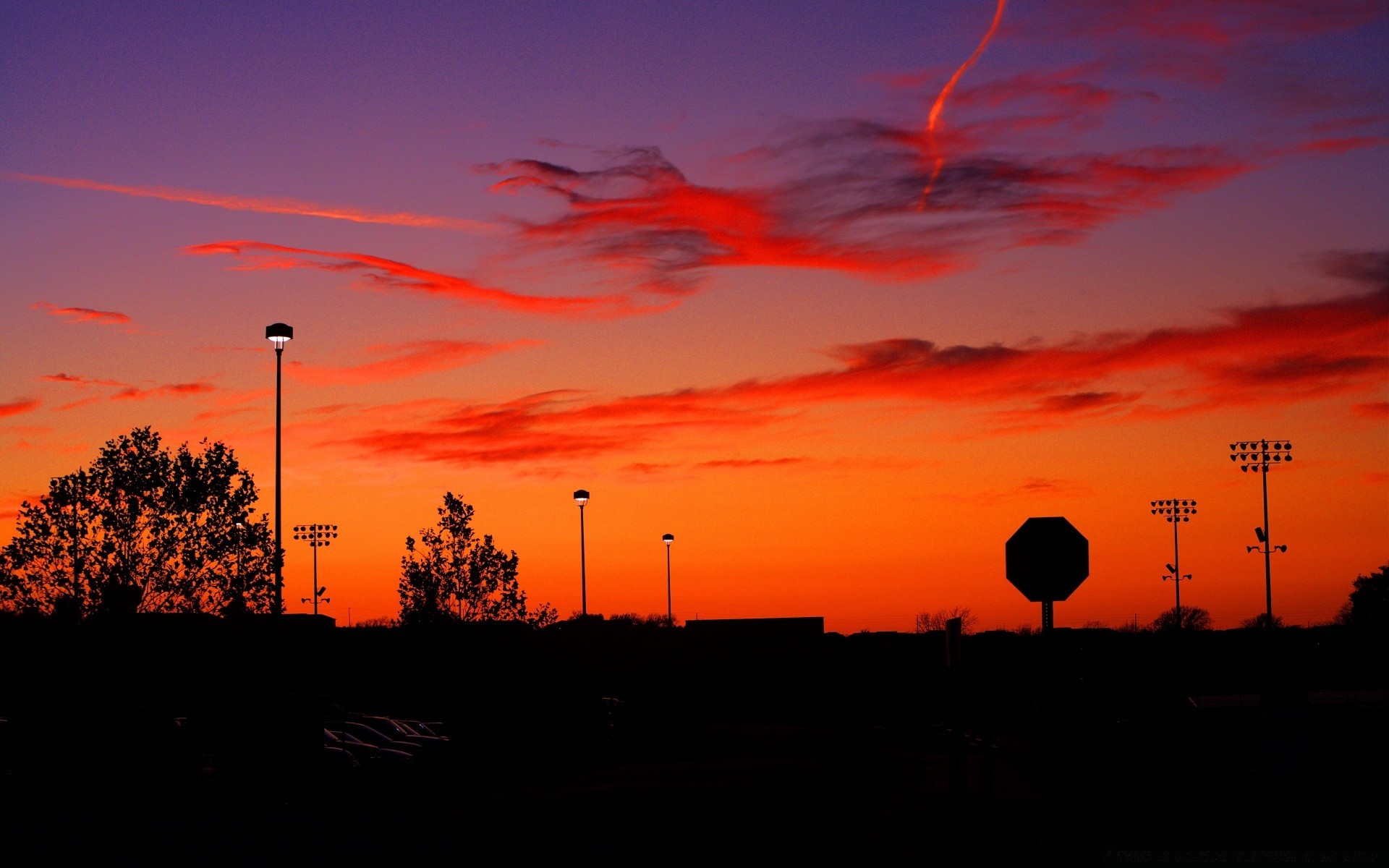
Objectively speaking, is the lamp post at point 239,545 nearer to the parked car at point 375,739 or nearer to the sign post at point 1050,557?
the parked car at point 375,739

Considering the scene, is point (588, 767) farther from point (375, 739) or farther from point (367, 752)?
point (367, 752)

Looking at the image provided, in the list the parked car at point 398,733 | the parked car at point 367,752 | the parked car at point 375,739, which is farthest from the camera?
the parked car at point 398,733

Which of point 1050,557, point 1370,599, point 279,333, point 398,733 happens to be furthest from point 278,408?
point 1370,599

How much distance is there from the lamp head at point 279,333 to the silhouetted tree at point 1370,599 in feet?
425

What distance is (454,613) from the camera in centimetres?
6253

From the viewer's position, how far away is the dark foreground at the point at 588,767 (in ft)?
53.8

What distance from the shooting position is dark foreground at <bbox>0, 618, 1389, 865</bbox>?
53.8 ft

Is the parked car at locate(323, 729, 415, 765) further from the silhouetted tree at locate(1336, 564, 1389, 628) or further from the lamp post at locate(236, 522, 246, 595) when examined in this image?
the silhouetted tree at locate(1336, 564, 1389, 628)

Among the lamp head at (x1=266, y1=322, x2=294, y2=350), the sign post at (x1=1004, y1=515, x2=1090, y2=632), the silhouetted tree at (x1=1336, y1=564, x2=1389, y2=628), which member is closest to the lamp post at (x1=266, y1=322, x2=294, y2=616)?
the lamp head at (x1=266, y1=322, x2=294, y2=350)

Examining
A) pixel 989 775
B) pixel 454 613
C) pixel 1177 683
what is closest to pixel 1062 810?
pixel 989 775

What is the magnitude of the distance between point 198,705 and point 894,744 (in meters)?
29.8

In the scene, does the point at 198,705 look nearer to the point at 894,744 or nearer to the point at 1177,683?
the point at 894,744

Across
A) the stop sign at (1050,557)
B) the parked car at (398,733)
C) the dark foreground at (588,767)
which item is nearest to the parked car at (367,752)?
the dark foreground at (588,767)

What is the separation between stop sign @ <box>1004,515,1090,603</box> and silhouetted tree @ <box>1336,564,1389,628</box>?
13830 centimetres
